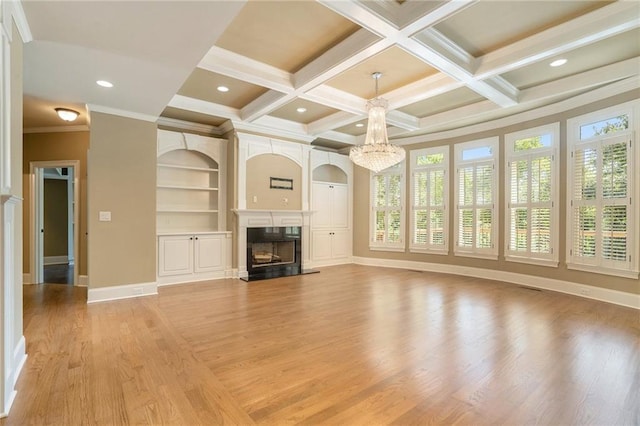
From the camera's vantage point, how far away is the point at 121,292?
15.1 feet

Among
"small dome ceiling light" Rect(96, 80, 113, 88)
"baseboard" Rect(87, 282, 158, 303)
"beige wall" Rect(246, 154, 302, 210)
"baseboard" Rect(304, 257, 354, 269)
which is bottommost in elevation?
"baseboard" Rect(304, 257, 354, 269)

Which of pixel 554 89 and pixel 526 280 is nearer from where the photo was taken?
pixel 554 89

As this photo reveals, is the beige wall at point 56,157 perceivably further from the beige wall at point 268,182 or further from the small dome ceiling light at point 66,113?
the beige wall at point 268,182

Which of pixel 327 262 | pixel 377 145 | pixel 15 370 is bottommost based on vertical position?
pixel 327 262

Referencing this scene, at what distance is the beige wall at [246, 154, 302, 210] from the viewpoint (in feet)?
20.9

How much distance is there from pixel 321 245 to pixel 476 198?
3631mm

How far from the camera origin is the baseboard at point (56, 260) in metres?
8.02

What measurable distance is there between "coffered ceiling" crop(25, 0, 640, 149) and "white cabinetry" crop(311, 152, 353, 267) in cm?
230

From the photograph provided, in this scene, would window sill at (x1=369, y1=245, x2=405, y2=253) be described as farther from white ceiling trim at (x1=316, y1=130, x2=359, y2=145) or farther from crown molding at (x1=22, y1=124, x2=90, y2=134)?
crown molding at (x1=22, y1=124, x2=90, y2=134)

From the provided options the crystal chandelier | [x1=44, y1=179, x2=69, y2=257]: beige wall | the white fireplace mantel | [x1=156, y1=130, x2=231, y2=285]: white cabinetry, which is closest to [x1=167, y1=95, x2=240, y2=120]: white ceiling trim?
[x1=156, y1=130, x2=231, y2=285]: white cabinetry

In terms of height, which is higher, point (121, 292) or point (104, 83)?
point (104, 83)

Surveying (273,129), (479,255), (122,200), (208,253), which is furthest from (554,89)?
(122,200)

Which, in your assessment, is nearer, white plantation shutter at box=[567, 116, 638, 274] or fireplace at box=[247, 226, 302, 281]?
Answer: white plantation shutter at box=[567, 116, 638, 274]

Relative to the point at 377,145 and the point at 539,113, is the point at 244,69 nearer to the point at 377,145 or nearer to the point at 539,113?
the point at 377,145
